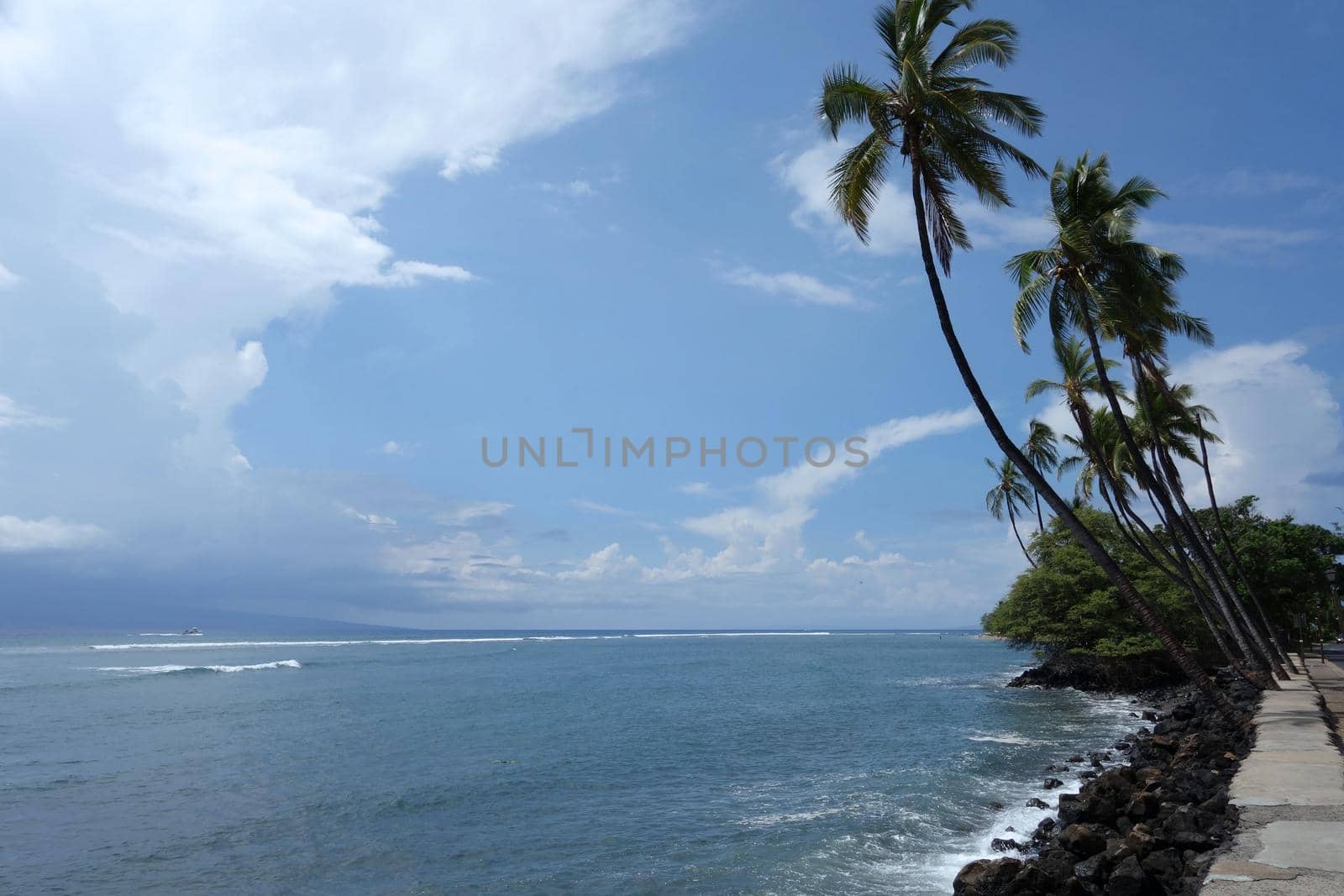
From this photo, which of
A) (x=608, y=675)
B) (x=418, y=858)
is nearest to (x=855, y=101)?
(x=418, y=858)

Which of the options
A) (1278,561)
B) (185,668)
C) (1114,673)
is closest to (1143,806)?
(1114,673)

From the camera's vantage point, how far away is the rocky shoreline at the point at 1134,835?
7648mm

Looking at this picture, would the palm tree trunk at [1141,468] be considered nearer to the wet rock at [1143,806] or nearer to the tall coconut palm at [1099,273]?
the tall coconut palm at [1099,273]

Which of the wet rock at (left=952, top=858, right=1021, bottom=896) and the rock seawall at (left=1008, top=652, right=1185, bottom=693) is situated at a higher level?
the wet rock at (left=952, top=858, right=1021, bottom=896)

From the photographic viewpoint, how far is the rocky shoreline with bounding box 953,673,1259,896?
7.65 metres

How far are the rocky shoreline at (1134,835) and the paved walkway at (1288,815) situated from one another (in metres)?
0.28

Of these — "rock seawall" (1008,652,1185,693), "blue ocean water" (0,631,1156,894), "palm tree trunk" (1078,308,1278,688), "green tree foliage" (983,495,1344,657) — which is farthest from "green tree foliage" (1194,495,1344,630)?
"palm tree trunk" (1078,308,1278,688)

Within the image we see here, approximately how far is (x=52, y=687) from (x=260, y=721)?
18655 mm

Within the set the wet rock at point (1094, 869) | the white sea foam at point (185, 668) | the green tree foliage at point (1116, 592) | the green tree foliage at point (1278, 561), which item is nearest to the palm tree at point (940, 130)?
the wet rock at point (1094, 869)

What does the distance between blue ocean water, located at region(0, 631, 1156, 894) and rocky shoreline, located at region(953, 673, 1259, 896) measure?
1128 millimetres

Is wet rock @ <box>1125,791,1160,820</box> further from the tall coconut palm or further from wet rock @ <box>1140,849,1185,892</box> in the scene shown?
the tall coconut palm

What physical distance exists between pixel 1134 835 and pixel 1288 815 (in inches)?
55.3

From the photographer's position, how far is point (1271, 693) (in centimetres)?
1783

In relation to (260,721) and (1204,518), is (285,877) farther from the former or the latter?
(1204,518)
